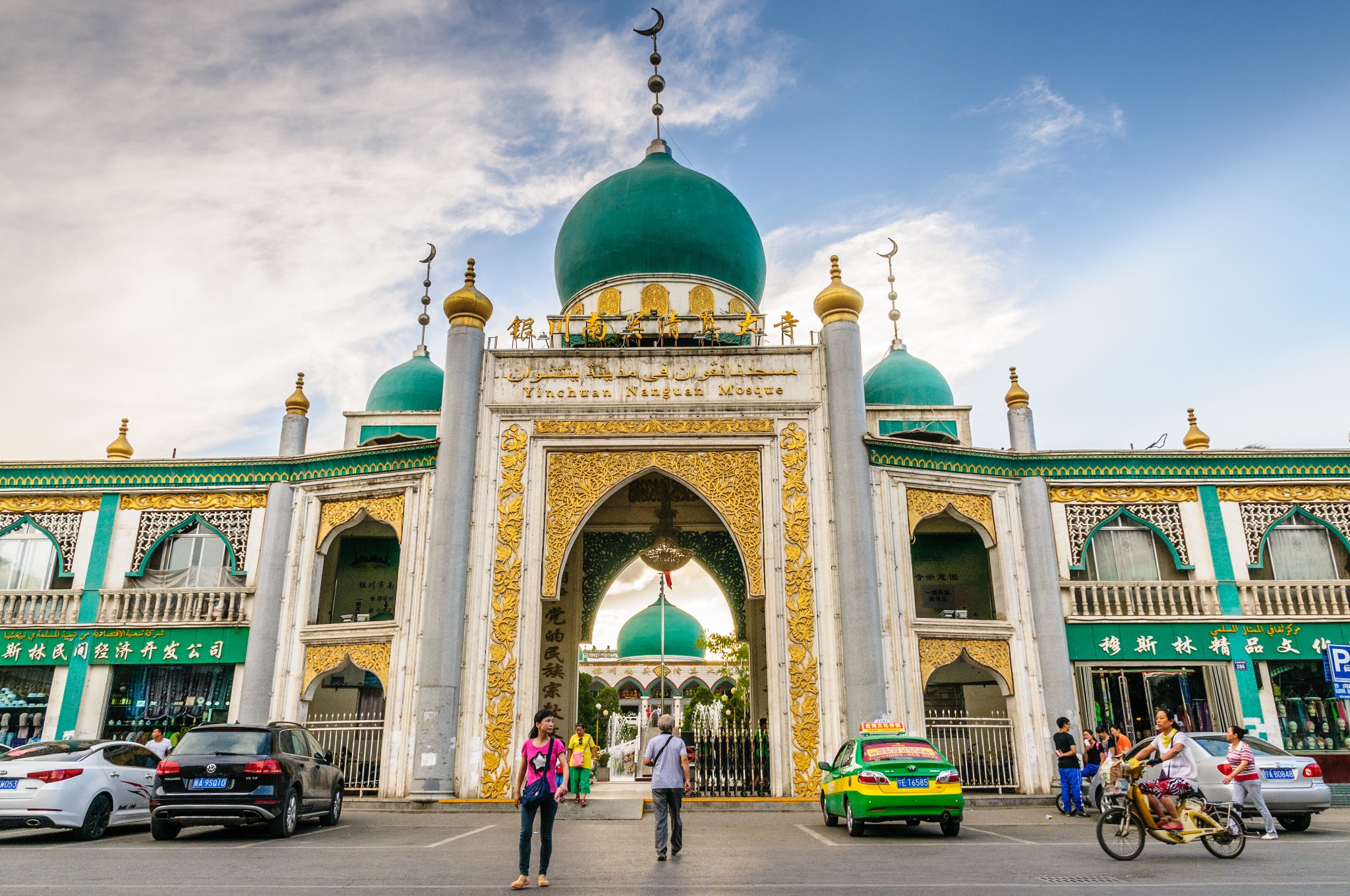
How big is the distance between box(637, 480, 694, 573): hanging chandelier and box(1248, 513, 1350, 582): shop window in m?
11.2

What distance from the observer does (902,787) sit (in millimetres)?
10320

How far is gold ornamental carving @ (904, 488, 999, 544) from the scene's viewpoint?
55.7 ft

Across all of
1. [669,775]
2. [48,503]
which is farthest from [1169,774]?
[48,503]

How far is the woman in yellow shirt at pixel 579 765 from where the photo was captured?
50.0ft

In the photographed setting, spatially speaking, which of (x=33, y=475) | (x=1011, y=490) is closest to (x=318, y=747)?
(x=33, y=475)

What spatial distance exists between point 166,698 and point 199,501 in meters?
3.56

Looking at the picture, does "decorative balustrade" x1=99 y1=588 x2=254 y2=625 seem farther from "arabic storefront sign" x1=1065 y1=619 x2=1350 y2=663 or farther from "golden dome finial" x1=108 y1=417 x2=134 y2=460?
→ "arabic storefront sign" x1=1065 y1=619 x2=1350 y2=663

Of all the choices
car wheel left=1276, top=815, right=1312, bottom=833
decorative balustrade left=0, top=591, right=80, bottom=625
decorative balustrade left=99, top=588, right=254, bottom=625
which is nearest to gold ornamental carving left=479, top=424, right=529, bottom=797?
decorative balustrade left=99, top=588, right=254, bottom=625

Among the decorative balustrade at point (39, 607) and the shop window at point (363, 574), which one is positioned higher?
the shop window at point (363, 574)

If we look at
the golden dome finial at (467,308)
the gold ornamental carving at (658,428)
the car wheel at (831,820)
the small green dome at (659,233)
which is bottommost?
the car wheel at (831,820)

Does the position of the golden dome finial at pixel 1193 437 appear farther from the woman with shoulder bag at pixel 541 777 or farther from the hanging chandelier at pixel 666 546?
the woman with shoulder bag at pixel 541 777

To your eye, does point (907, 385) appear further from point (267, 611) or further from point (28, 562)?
point (28, 562)

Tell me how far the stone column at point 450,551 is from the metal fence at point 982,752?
777 cm

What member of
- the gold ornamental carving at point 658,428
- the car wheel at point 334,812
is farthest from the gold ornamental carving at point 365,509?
the car wheel at point 334,812
